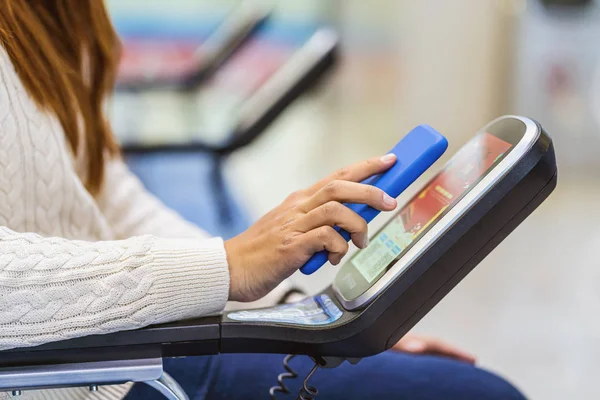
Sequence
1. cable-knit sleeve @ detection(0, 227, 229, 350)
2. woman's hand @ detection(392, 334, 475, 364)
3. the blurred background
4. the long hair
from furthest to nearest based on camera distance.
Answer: the blurred background → woman's hand @ detection(392, 334, 475, 364) → the long hair → cable-knit sleeve @ detection(0, 227, 229, 350)

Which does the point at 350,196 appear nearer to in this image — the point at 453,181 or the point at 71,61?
the point at 453,181

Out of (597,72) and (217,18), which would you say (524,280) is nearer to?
(597,72)

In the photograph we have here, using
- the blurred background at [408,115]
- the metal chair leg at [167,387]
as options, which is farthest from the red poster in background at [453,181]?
the blurred background at [408,115]

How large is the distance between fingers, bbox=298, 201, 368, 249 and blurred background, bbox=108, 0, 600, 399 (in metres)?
1.26

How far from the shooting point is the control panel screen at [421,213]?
798 millimetres

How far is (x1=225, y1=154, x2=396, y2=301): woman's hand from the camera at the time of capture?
767 millimetres

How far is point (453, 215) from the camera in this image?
757 mm

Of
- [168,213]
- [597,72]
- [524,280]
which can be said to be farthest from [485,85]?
[168,213]

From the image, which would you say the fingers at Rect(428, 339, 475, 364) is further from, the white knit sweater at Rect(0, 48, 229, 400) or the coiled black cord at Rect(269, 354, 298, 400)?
the white knit sweater at Rect(0, 48, 229, 400)

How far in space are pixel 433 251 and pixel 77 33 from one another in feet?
2.04

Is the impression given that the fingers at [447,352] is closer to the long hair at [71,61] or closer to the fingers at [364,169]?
the fingers at [364,169]

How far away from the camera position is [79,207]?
1.00 metres

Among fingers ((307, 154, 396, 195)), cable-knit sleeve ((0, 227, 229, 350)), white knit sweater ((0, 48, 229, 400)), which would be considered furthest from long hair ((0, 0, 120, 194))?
fingers ((307, 154, 396, 195))

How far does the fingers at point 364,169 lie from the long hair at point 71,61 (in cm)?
37
